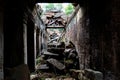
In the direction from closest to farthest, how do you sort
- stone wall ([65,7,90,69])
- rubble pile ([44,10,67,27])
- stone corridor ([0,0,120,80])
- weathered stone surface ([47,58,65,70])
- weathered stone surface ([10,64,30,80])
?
stone corridor ([0,0,120,80]), weathered stone surface ([10,64,30,80]), stone wall ([65,7,90,69]), weathered stone surface ([47,58,65,70]), rubble pile ([44,10,67,27])

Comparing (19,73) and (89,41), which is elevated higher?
(89,41)

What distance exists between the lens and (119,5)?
5.00 meters

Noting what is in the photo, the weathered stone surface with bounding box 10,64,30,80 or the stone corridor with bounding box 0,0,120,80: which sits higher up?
the stone corridor with bounding box 0,0,120,80

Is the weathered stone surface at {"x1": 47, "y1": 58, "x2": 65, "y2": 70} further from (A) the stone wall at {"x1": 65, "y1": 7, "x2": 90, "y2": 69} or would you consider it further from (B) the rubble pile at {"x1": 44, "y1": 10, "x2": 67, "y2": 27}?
(B) the rubble pile at {"x1": 44, "y1": 10, "x2": 67, "y2": 27}

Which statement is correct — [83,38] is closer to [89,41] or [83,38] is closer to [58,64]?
[89,41]

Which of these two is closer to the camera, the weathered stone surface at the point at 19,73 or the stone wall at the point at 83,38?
the weathered stone surface at the point at 19,73

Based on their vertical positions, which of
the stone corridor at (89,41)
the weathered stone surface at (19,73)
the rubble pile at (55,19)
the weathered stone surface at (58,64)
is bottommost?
the weathered stone surface at (58,64)

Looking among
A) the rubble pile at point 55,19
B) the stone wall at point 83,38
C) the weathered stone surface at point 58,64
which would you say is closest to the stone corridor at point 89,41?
the stone wall at point 83,38

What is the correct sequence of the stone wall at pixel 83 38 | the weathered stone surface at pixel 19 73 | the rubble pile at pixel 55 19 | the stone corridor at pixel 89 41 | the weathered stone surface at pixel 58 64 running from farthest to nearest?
1. the rubble pile at pixel 55 19
2. the weathered stone surface at pixel 58 64
3. the stone wall at pixel 83 38
4. the weathered stone surface at pixel 19 73
5. the stone corridor at pixel 89 41

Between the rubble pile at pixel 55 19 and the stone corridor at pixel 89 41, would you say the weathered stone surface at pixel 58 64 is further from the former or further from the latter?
the rubble pile at pixel 55 19

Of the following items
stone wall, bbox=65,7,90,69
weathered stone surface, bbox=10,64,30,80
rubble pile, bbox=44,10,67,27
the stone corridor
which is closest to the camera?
the stone corridor

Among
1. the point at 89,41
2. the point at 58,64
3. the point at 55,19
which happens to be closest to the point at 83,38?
the point at 89,41

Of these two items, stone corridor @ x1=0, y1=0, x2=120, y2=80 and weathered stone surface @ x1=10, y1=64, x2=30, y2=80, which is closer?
stone corridor @ x1=0, y1=0, x2=120, y2=80

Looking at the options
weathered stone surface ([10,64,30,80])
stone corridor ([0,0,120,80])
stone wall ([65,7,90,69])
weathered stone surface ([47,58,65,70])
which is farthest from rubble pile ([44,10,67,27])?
weathered stone surface ([10,64,30,80])
